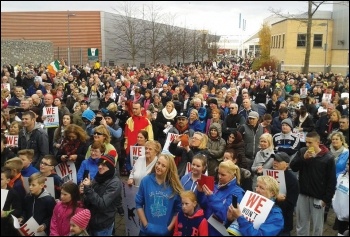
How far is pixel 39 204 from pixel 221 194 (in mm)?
2026

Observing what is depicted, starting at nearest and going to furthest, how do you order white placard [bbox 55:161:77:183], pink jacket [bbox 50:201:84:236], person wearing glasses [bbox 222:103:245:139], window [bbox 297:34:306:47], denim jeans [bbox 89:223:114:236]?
1. pink jacket [bbox 50:201:84:236]
2. denim jeans [bbox 89:223:114:236]
3. white placard [bbox 55:161:77:183]
4. person wearing glasses [bbox 222:103:245:139]
5. window [bbox 297:34:306:47]

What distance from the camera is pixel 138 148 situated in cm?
602

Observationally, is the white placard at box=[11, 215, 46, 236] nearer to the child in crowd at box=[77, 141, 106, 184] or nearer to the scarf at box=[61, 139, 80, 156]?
the child in crowd at box=[77, 141, 106, 184]

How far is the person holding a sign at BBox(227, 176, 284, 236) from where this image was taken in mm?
3441

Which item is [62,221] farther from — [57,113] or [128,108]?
[128,108]

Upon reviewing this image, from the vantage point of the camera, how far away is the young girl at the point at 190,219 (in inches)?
144

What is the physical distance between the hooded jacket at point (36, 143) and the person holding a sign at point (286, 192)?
3.37 m

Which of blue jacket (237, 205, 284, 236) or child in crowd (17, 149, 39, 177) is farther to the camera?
child in crowd (17, 149, 39, 177)

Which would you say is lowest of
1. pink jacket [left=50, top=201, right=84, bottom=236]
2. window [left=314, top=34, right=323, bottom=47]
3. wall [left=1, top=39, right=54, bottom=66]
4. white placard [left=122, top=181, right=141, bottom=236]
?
white placard [left=122, top=181, right=141, bottom=236]

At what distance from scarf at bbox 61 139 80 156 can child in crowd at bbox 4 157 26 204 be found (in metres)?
1.05

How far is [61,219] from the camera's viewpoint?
13.2 ft

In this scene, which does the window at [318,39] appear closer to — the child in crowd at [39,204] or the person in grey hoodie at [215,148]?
the person in grey hoodie at [215,148]

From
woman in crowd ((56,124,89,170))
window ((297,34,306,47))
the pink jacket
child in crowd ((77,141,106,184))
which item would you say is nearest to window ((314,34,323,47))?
window ((297,34,306,47))

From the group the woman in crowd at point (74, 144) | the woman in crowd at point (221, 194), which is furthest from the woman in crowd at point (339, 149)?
the woman in crowd at point (74, 144)
